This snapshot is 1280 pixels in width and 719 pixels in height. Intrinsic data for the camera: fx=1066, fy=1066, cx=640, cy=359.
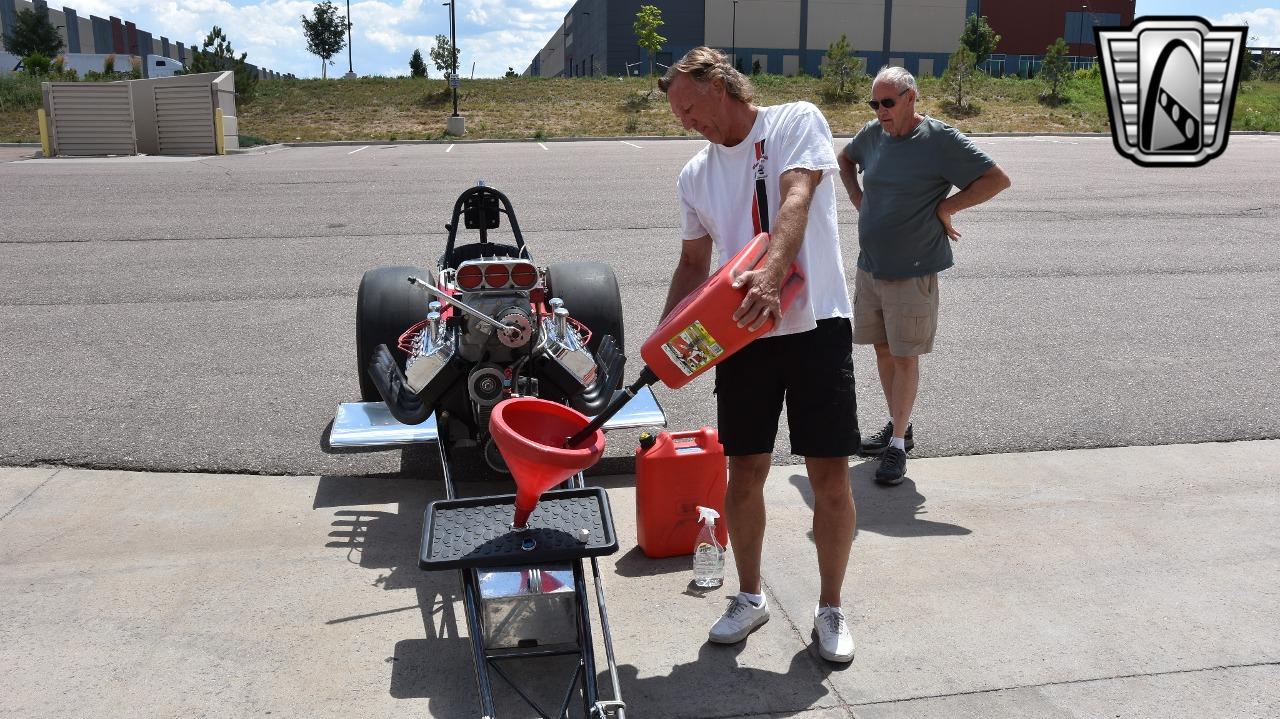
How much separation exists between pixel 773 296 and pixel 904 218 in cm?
211

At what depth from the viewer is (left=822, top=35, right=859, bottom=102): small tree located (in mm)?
41875

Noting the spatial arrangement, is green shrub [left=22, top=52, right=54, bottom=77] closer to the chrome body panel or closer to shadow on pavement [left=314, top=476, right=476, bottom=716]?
the chrome body panel

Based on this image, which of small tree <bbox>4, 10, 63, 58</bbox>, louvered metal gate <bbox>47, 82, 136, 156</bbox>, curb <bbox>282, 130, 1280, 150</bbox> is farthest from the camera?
small tree <bbox>4, 10, 63, 58</bbox>

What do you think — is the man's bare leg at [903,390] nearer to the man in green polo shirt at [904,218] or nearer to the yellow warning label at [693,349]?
the man in green polo shirt at [904,218]

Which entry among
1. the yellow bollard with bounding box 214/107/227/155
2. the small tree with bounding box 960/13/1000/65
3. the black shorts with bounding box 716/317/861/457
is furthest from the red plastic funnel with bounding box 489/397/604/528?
the small tree with bounding box 960/13/1000/65

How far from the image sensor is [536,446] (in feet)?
9.85

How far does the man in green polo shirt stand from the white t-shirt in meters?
1.58

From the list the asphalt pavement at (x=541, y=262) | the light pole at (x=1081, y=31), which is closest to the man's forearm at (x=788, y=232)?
the asphalt pavement at (x=541, y=262)

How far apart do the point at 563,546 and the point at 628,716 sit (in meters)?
0.54

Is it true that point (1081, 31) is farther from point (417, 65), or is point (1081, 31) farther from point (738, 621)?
point (738, 621)

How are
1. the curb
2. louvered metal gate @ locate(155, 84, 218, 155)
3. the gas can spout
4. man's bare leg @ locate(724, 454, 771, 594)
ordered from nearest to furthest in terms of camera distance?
1. the gas can spout
2. man's bare leg @ locate(724, 454, 771, 594)
3. louvered metal gate @ locate(155, 84, 218, 155)
4. the curb

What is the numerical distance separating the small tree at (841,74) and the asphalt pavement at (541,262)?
2543cm

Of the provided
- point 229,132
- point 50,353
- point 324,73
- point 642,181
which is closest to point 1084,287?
point 50,353

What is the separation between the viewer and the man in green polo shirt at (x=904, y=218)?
4773mm
